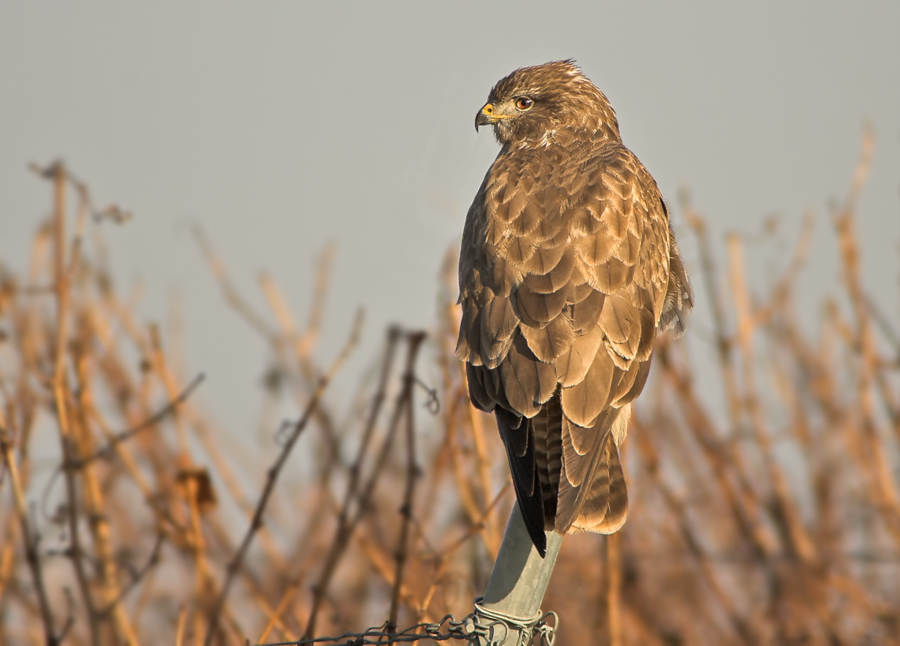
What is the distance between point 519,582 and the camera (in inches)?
93.4

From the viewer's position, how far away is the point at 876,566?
6.34m

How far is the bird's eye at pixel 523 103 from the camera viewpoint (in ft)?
14.6

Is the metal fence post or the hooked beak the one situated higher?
the hooked beak

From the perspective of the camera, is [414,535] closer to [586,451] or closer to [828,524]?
[586,451]

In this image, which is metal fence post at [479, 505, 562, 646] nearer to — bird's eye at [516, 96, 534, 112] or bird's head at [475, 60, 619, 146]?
bird's head at [475, 60, 619, 146]

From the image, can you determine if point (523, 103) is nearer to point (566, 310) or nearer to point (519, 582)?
point (566, 310)

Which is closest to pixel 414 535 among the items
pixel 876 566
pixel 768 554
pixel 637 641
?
pixel 637 641

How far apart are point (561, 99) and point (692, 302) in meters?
1.21

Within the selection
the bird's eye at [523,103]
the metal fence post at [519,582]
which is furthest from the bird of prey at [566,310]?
the bird's eye at [523,103]

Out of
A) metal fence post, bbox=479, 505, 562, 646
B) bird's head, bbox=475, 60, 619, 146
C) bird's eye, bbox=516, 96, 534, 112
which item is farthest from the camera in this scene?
bird's eye, bbox=516, 96, 534, 112

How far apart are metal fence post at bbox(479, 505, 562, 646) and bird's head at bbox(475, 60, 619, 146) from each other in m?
2.33

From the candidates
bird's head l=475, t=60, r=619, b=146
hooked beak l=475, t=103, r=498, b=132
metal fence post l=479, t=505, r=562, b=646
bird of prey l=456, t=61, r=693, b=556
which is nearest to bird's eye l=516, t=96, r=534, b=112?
bird's head l=475, t=60, r=619, b=146

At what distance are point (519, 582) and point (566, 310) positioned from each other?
1.00m

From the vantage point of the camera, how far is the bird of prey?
2711mm
